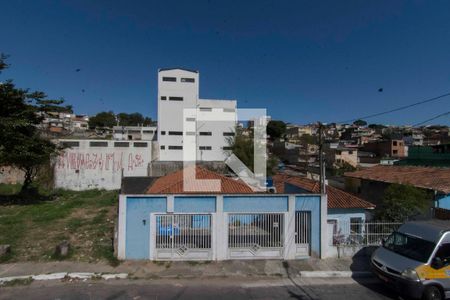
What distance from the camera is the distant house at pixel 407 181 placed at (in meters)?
16.9

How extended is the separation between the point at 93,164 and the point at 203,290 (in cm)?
2092

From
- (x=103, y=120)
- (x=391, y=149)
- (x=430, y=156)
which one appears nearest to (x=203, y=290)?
(x=430, y=156)

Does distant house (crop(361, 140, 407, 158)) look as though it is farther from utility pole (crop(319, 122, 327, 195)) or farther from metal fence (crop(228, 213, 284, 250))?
metal fence (crop(228, 213, 284, 250))

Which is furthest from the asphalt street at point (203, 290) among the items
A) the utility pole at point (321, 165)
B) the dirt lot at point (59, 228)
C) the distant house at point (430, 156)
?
the distant house at point (430, 156)

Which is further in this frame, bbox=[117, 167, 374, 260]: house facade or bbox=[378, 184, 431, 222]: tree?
bbox=[378, 184, 431, 222]: tree

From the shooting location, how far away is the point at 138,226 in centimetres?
1081

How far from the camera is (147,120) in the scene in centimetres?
10875

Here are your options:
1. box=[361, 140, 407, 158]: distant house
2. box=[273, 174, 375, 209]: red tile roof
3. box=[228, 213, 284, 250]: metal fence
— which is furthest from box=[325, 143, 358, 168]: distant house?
box=[228, 213, 284, 250]: metal fence

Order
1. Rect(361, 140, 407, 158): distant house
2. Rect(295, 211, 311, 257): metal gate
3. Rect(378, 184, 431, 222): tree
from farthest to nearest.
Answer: Rect(361, 140, 407, 158): distant house < Rect(378, 184, 431, 222): tree < Rect(295, 211, 311, 257): metal gate

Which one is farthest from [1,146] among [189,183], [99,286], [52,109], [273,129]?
[273,129]

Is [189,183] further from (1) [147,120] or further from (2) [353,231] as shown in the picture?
(1) [147,120]

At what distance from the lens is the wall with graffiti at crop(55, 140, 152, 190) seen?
1032 inches

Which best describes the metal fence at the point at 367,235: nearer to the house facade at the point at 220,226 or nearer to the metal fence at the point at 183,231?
the house facade at the point at 220,226

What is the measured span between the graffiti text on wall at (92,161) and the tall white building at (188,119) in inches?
620
